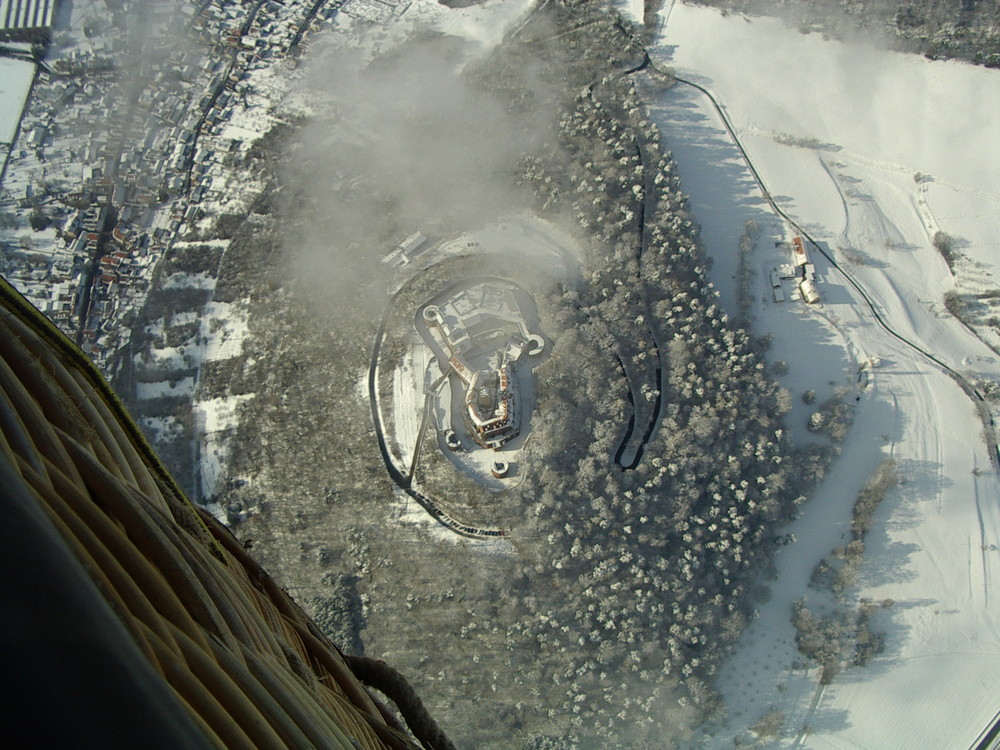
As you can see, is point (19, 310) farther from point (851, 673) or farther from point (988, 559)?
point (988, 559)

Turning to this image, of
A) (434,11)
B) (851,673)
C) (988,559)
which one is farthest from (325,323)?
(988,559)

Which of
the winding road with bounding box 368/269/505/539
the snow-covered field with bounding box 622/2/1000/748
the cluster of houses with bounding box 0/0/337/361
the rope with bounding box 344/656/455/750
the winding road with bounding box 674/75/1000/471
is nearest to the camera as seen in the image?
the rope with bounding box 344/656/455/750

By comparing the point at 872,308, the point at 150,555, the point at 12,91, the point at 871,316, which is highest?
the point at 12,91

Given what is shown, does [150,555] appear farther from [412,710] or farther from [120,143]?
[120,143]

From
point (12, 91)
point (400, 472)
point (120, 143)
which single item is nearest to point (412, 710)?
point (400, 472)

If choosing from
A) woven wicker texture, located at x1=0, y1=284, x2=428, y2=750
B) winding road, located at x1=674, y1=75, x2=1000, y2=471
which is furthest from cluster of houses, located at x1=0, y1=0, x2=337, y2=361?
woven wicker texture, located at x1=0, y1=284, x2=428, y2=750

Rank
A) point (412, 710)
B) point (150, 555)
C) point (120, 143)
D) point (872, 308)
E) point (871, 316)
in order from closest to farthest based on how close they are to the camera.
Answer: point (150, 555), point (412, 710), point (871, 316), point (872, 308), point (120, 143)

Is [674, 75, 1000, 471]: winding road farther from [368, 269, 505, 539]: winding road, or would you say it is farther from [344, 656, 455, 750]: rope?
[344, 656, 455, 750]: rope
